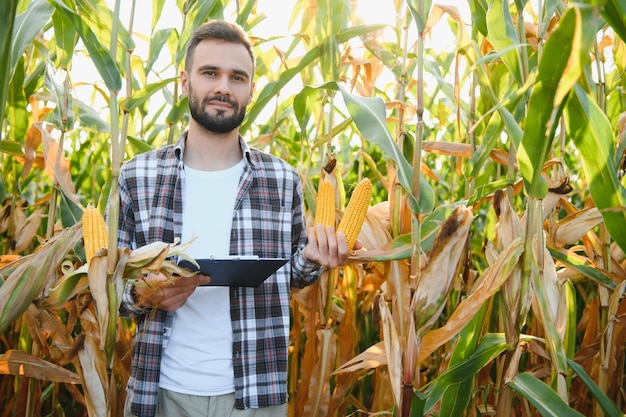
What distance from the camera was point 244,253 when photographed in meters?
2.23

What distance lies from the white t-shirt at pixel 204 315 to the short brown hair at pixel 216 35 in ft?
1.52

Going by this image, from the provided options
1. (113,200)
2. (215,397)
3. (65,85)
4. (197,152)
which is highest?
(65,85)

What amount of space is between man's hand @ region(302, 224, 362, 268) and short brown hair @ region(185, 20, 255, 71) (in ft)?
2.61

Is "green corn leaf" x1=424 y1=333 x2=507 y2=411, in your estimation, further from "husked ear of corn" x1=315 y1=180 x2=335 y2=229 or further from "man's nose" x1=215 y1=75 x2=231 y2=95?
"man's nose" x1=215 y1=75 x2=231 y2=95

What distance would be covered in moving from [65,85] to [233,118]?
94cm

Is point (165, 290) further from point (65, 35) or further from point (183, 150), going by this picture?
point (65, 35)

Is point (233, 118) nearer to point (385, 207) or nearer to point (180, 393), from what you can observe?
point (385, 207)

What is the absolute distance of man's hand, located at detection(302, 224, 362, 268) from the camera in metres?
1.94

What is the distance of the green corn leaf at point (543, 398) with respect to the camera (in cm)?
177

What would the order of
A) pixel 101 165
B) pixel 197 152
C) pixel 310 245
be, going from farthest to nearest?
1. pixel 101 165
2. pixel 197 152
3. pixel 310 245

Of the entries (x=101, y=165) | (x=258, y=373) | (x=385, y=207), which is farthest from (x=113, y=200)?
(x=101, y=165)

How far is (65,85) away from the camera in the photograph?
269 cm

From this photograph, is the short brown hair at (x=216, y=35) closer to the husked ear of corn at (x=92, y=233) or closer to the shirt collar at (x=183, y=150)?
the shirt collar at (x=183, y=150)

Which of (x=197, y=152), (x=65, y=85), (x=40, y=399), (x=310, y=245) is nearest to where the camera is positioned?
(x=310, y=245)
